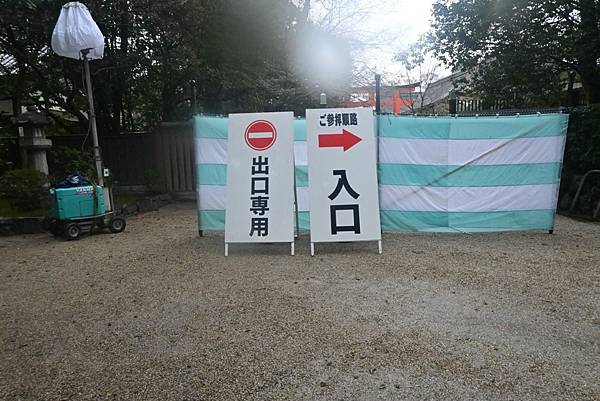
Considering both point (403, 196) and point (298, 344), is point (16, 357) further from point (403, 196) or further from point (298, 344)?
point (403, 196)

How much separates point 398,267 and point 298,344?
2034 mm

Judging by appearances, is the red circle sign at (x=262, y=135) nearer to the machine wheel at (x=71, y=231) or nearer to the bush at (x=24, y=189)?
the machine wheel at (x=71, y=231)

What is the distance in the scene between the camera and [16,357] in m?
2.91

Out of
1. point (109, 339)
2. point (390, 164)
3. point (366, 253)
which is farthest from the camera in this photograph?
point (390, 164)

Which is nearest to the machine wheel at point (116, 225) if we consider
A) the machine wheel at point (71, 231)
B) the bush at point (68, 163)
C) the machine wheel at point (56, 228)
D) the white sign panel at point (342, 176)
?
the machine wheel at point (71, 231)

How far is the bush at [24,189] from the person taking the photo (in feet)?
24.1

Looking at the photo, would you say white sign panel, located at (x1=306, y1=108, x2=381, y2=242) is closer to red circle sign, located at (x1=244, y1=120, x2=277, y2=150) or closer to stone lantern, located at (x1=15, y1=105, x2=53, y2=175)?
red circle sign, located at (x1=244, y1=120, x2=277, y2=150)

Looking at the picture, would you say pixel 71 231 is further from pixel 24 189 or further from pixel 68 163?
pixel 68 163

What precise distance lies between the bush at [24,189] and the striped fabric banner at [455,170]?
3.40 m

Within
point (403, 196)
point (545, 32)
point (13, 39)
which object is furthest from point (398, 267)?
point (13, 39)

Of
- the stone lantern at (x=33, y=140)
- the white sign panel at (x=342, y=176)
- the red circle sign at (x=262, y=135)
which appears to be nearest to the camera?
the white sign panel at (x=342, y=176)

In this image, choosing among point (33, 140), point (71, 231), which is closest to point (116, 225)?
point (71, 231)

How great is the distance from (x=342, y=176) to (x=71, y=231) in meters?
3.97

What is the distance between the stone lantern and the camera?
314 inches
